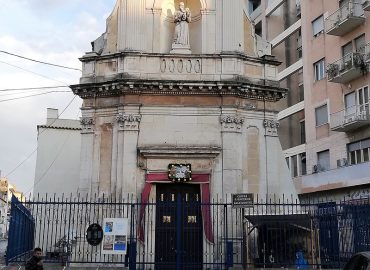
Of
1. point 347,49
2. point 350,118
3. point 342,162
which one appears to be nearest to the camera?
point 350,118

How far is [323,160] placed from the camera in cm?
3603

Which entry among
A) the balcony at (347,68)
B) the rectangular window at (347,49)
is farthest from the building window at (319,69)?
the rectangular window at (347,49)

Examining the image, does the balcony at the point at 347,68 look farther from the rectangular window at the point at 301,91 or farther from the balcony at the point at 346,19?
the rectangular window at the point at 301,91

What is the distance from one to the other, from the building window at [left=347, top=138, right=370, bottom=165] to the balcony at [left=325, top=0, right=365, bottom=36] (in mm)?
7717

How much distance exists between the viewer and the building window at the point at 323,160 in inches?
1399

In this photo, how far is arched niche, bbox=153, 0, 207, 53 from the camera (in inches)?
949

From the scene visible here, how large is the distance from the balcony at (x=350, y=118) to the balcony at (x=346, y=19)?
5.39 meters

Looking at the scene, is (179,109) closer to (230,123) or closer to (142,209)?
(230,123)

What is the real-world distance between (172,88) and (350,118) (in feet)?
48.9

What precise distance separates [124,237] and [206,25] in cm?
1144

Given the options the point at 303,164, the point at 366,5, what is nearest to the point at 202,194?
the point at 366,5

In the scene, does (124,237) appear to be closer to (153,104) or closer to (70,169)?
(153,104)

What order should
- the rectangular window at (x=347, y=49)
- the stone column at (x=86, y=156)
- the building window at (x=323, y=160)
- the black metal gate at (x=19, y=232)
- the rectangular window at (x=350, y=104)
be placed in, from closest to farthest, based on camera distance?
the black metal gate at (x=19, y=232) → the stone column at (x=86, y=156) → the rectangular window at (x=350, y=104) → the rectangular window at (x=347, y=49) → the building window at (x=323, y=160)

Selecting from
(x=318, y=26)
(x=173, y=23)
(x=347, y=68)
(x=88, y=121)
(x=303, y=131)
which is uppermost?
(x=318, y=26)
